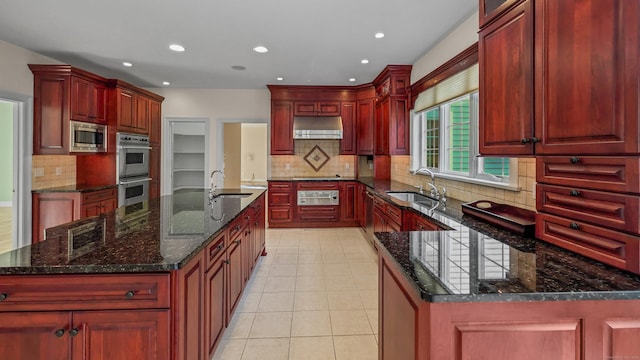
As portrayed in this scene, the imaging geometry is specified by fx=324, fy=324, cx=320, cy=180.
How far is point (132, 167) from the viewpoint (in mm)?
5223

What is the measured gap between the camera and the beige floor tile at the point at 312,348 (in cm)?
212

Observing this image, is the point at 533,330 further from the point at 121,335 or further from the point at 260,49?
the point at 260,49

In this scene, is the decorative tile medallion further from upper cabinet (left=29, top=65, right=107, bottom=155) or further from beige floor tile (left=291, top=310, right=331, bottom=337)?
beige floor tile (left=291, top=310, right=331, bottom=337)

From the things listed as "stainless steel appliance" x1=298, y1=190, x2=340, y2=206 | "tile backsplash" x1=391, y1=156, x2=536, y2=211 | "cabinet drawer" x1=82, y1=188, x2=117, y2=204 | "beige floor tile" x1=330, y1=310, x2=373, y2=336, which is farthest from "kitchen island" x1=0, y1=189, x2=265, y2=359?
"stainless steel appliance" x1=298, y1=190, x2=340, y2=206

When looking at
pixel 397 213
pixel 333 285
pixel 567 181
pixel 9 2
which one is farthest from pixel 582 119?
pixel 9 2

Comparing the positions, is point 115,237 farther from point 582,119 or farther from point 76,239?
point 582,119

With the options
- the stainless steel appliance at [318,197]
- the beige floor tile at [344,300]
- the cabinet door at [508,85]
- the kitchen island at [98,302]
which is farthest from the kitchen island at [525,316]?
the stainless steel appliance at [318,197]

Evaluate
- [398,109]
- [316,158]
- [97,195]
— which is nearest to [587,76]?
[398,109]

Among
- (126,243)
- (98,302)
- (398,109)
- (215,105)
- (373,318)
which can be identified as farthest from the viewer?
(215,105)

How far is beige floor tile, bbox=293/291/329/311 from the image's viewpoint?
2.82 m

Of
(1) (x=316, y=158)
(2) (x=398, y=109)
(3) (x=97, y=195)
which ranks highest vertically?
(2) (x=398, y=109)

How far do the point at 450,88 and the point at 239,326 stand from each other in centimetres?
310

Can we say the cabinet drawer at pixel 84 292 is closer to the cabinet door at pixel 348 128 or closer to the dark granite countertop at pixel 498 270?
the dark granite countertop at pixel 498 270

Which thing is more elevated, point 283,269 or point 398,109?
point 398,109
